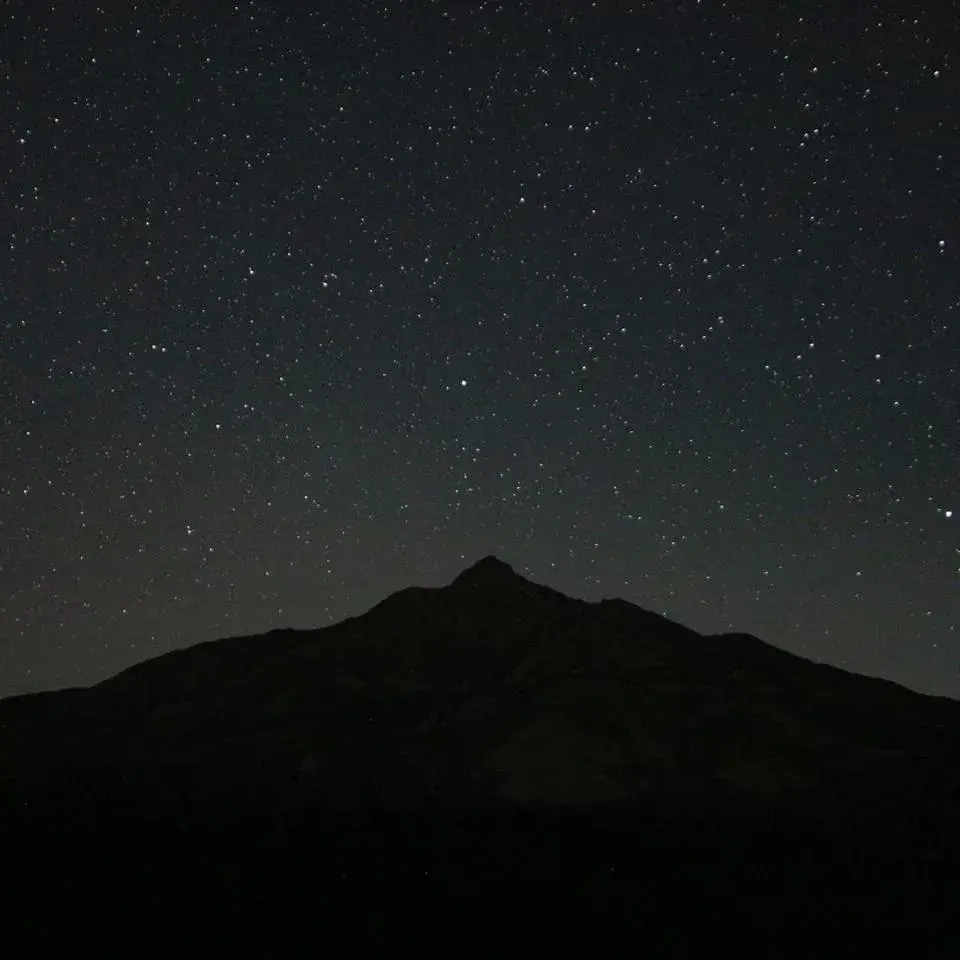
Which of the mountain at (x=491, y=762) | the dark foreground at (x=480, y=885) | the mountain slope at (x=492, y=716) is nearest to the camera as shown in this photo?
the dark foreground at (x=480, y=885)

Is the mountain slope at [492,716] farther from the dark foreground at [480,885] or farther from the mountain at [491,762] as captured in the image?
the dark foreground at [480,885]

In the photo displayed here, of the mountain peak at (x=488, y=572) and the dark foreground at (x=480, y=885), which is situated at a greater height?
the mountain peak at (x=488, y=572)

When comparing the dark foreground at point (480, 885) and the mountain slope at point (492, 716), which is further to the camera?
the mountain slope at point (492, 716)

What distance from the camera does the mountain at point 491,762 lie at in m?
46.4

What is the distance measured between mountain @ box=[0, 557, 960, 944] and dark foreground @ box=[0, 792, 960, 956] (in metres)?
0.36

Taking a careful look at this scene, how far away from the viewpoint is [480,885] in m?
40.2

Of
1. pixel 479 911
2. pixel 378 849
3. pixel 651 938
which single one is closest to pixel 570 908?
pixel 479 911

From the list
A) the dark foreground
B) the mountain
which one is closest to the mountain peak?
the mountain

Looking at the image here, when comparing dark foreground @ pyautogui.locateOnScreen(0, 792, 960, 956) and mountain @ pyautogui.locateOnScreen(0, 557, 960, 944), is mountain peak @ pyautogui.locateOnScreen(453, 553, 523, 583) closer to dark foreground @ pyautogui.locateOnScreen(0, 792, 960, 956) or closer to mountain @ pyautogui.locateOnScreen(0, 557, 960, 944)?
mountain @ pyautogui.locateOnScreen(0, 557, 960, 944)

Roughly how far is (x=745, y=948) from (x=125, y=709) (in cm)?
9895

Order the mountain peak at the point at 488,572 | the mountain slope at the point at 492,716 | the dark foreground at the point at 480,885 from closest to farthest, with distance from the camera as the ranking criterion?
the dark foreground at the point at 480,885
the mountain slope at the point at 492,716
the mountain peak at the point at 488,572

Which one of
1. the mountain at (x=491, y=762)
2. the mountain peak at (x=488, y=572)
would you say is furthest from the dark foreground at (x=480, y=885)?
the mountain peak at (x=488, y=572)

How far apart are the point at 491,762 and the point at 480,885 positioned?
45232mm

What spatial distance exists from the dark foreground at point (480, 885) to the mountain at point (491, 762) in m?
0.36
